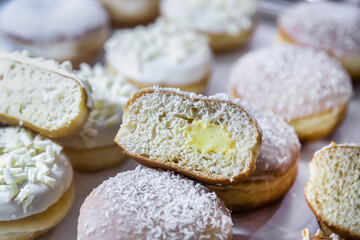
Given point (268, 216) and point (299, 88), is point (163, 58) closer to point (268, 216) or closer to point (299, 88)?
point (299, 88)

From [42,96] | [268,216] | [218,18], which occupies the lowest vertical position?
[268,216]

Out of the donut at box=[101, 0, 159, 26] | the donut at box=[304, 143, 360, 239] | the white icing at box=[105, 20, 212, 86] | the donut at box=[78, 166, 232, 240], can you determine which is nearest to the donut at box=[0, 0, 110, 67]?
the white icing at box=[105, 20, 212, 86]

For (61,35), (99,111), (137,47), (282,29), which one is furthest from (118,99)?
(282,29)

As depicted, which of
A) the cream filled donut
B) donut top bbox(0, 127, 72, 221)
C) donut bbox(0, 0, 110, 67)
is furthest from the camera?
donut bbox(0, 0, 110, 67)

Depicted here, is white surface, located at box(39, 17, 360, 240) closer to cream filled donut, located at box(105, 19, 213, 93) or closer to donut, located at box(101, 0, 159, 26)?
cream filled donut, located at box(105, 19, 213, 93)

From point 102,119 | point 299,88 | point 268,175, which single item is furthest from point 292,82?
point 102,119

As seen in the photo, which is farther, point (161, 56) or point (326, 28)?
point (326, 28)
